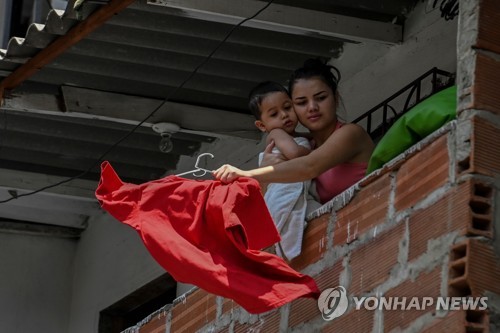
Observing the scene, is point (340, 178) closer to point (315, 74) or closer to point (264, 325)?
point (315, 74)

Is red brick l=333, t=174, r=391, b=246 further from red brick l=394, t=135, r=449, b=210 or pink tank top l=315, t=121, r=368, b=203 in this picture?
pink tank top l=315, t=121, r=368, b=203

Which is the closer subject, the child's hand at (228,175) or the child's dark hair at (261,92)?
the child's hand at (228,175)

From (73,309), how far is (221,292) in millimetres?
5598

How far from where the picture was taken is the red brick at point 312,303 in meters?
6.81

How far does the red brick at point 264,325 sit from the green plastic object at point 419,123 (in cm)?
88

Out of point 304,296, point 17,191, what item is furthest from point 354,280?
point 17,191

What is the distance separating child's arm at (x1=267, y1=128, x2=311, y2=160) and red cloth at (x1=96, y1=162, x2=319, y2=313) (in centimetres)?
64

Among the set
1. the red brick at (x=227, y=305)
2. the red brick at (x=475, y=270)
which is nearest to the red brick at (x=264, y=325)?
the red brick at (x=227, y=305)

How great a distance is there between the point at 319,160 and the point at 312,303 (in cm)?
71

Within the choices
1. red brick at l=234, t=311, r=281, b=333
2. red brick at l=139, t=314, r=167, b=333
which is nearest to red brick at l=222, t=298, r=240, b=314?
red brick at l=234, t=311, r=281, b=333

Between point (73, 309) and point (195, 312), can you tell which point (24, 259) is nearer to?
point (73, 309)

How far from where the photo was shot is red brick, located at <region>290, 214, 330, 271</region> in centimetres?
702

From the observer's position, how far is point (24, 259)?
12.3 m

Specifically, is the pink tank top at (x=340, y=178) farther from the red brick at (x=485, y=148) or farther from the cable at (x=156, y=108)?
the red brick at (x=485, y=148)
